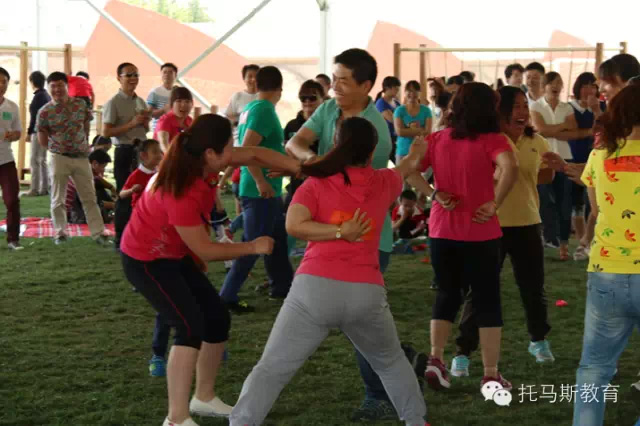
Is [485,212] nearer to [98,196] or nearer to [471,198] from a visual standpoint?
[471,198]

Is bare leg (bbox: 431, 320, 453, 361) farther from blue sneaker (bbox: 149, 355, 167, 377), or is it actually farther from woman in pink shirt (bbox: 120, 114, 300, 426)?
blue sneaker (bbox: 149, 355, 167, 377)

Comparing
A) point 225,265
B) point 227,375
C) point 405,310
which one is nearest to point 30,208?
point 225,265

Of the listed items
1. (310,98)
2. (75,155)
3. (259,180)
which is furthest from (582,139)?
(75,155)

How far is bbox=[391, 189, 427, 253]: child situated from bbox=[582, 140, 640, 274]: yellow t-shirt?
252 inches

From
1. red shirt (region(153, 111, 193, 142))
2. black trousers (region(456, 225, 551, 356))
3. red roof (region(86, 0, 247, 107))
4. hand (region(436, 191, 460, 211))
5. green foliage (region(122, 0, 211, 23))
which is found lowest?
black trousers (region(456, 225, 551, 356))

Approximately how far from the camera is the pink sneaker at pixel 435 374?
502cm

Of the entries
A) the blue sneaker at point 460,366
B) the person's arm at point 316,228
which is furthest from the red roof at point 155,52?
the person's arm at point 316,228

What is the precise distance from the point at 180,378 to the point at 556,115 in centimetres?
631

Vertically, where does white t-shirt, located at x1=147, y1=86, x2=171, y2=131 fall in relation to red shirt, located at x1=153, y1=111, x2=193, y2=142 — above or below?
above

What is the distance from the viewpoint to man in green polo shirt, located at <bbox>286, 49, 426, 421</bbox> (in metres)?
4.54

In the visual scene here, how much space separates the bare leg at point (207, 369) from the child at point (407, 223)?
5.53 metres

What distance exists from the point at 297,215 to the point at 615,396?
2192 mm

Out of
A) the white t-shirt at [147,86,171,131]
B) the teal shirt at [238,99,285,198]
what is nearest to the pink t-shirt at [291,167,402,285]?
the teal shirt at [238,99,285,198]

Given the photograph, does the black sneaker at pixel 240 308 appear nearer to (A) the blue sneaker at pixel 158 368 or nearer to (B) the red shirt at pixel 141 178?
(B) the red shirt at pixel 141 178
